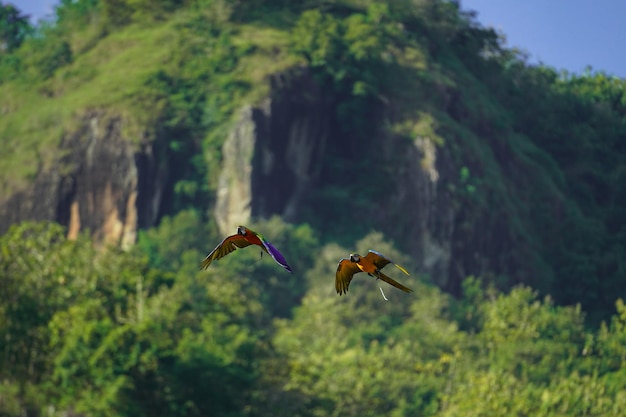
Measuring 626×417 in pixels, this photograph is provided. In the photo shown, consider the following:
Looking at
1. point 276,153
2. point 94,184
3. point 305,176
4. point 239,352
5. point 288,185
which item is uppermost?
point 239,352

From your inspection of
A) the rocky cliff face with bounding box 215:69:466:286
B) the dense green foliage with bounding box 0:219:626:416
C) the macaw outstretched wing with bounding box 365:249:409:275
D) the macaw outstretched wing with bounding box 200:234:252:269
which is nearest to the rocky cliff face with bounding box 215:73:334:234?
the rocky cliff face with bounding box 215:69:466:286

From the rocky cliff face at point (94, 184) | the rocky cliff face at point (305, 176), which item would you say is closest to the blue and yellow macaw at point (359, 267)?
the rocky cliff face at point (305, 176)

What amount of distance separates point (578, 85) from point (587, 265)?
23.2 meters

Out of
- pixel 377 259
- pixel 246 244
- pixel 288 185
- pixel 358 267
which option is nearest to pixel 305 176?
pixel 288 185

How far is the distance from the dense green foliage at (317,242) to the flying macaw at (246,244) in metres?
36.5

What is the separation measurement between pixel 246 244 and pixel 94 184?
8531cm

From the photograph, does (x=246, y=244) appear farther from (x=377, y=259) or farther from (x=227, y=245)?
(x=377, y=259)

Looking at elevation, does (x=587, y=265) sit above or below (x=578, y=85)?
below

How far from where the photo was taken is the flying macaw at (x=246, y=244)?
1584cm

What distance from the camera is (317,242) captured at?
9831cm

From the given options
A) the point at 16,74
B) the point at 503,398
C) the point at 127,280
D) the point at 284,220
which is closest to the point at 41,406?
the point at 127,280

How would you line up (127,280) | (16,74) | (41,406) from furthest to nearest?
(16,74), (127,280), (41,406)

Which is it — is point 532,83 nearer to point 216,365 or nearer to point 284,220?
point 284,220

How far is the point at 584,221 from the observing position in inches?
4451
